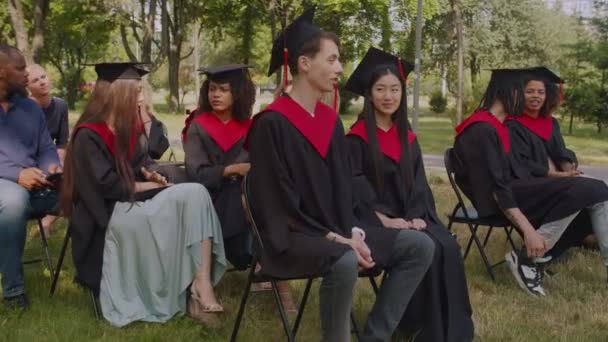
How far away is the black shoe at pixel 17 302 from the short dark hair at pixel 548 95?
405cm

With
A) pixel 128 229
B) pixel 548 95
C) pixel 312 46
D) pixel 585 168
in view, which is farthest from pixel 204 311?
pixel 585 168

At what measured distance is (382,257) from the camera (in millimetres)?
3775

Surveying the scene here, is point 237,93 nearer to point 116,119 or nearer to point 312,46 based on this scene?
point 116,119

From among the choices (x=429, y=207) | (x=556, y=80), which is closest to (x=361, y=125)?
(x=429, y=207)

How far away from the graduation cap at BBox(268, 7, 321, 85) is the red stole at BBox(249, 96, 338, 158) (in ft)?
→ 0.70

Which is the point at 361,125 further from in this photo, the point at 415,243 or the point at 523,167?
the point at 523,167

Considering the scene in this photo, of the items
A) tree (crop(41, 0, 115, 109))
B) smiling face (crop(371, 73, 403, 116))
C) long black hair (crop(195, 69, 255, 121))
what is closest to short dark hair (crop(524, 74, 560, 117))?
smiling face (crop(371, 73, 403, 116))

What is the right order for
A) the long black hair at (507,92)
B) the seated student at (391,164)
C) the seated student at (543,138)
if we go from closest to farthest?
the seated student at (391,164), the long black hair at (507,92), the seated student at (543,138)

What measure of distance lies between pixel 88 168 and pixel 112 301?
838 millimetres

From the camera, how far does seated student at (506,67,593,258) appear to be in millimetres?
5727

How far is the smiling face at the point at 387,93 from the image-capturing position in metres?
4.37

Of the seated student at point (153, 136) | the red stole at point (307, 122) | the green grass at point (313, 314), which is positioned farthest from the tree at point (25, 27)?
the red stole at point (307, 122)

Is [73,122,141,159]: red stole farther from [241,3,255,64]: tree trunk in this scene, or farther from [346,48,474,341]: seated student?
[241,3,255,64]: tree trunk

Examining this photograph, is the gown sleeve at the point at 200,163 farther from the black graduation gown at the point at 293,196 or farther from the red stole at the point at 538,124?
the red stole at the point at 538,124
